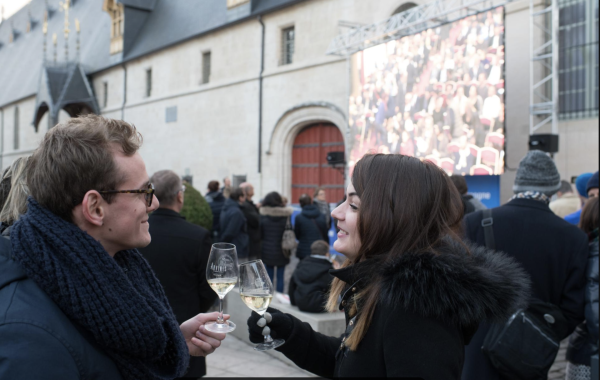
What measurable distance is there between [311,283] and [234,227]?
297 cm

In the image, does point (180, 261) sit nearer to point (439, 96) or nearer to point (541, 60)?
point (439, 96)

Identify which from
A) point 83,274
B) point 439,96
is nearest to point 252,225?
point 439,96

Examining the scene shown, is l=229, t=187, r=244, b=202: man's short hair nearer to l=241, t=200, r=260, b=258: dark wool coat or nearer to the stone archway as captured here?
l=241, t=200, r=260, b=258: dark wool coat

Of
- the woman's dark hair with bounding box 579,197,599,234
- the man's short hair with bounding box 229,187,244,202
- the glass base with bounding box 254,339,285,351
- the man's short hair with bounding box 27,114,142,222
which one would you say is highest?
the man's short hair with bounding box 27,114,142,222

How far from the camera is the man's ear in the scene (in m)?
1.54

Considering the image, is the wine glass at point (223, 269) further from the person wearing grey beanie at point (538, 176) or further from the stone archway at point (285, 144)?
the stone archway at point (285, 144)

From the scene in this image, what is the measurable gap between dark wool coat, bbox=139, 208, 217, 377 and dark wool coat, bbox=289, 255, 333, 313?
1.79 meters

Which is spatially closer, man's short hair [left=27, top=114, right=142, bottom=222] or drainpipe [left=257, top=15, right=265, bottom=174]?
man's short hair [left=27, top=114, right=142, bottom=222]

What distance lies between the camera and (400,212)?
5.74 feet

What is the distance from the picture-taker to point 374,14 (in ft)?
49.2

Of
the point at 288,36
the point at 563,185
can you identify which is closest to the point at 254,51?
the point at 288,36

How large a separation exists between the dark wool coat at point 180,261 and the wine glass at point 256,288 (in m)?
1.39

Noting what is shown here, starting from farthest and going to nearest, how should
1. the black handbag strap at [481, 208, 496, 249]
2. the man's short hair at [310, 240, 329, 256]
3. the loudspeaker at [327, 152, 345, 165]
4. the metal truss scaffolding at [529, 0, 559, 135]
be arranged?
the loudspeaker at [327, 152, 345, 165] < the metal truss scaffolding at [529, 0, 559, 135] < the man's short hair at [310, 240, 329, 256] < the black handbag strap at [481, 208, 496, 249]

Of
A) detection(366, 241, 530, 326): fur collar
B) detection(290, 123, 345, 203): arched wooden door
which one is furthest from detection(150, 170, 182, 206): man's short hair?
detection(290, 123, 345, 203): arched wooden door
